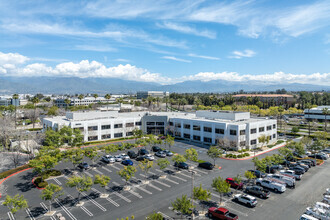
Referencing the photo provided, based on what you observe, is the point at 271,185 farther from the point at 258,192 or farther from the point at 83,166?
the point at 83,166

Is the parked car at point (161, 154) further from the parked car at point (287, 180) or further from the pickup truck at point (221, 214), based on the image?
the pickup truck at point (221, 214)

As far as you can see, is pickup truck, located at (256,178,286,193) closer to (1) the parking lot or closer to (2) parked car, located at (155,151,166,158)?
(1) the parking lot

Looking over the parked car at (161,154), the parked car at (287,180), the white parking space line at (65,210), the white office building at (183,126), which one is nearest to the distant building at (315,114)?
the white office building at (183,126)

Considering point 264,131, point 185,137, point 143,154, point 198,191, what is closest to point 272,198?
point 198,191

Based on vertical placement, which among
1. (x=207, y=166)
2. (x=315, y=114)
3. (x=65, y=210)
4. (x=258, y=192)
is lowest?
(x=65, y=210)

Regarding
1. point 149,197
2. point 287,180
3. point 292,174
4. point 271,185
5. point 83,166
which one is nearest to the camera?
point 149,197

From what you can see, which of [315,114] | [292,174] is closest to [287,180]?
[292,174]
